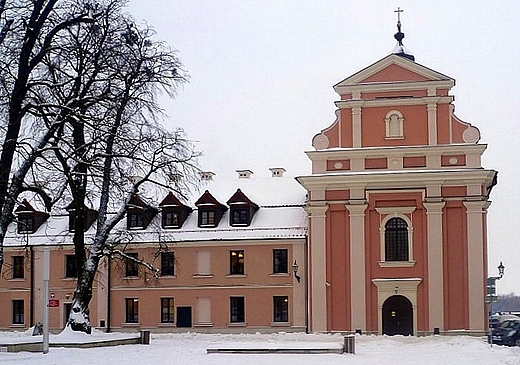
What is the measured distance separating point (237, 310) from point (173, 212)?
6.93 metres

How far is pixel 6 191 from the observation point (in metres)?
27.4

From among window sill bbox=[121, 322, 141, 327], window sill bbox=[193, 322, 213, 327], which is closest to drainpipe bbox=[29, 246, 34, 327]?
window sill bbox=[121, 322, 141, 327]

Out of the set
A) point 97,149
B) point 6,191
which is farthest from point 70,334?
point 6,191

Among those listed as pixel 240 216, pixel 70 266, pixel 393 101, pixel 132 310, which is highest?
pixel 393 101

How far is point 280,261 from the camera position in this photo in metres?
50.2

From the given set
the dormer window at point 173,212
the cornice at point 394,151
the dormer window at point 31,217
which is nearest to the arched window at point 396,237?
the cornice at point 394,151

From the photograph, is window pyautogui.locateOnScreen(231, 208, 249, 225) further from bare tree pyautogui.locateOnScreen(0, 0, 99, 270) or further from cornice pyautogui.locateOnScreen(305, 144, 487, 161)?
bare tree pyautogui.locateOnScreen(0, 0, 99, 270)

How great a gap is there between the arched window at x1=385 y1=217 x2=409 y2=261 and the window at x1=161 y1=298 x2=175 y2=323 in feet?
41.3

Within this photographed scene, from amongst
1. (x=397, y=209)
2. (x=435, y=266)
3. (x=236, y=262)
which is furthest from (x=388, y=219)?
(x=236, y=262)

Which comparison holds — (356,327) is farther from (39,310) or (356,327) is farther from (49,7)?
(49,7)

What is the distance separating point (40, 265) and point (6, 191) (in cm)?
2674

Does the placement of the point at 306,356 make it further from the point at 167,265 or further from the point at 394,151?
the point at 167,265

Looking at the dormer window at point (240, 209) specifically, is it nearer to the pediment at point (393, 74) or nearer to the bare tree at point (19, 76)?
A: the pediment at point (393, 74)

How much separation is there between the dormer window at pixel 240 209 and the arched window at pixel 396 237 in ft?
29.1
